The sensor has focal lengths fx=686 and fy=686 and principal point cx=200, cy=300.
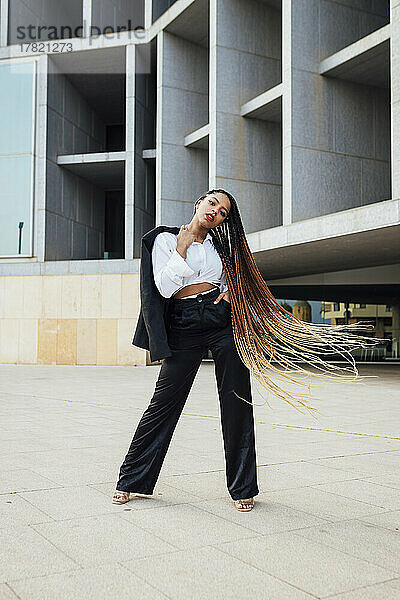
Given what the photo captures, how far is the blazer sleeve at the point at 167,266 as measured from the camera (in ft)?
13.5

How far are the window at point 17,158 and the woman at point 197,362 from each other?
21.8 m

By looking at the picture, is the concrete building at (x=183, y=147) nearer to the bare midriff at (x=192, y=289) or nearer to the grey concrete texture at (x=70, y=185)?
the grey concrete texture at (x=70, y=185)

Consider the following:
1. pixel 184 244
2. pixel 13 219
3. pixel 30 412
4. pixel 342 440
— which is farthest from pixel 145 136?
pixel 184 244

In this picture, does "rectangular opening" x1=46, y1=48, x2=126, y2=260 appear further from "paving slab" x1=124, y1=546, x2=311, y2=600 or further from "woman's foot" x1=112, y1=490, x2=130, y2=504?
"paving slab" x1=124, y1=546, x2=311, y2=600

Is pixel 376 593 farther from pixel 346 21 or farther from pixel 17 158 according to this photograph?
pixel 17 158

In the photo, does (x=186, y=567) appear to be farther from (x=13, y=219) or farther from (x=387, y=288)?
(x=13, y=219)

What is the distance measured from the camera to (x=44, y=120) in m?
25.6

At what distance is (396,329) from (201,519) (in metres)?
20.8

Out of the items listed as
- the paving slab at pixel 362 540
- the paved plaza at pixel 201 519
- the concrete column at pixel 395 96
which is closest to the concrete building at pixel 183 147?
the concrete column at pixel 395 96

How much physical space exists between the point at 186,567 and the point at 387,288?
2082cm

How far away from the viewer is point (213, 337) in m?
4.33

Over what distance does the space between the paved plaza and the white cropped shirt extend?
0.81 meters

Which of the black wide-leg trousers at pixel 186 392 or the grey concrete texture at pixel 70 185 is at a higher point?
the grey concrete texture at pixel 70 185

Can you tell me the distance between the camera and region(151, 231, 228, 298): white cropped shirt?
163 inches
